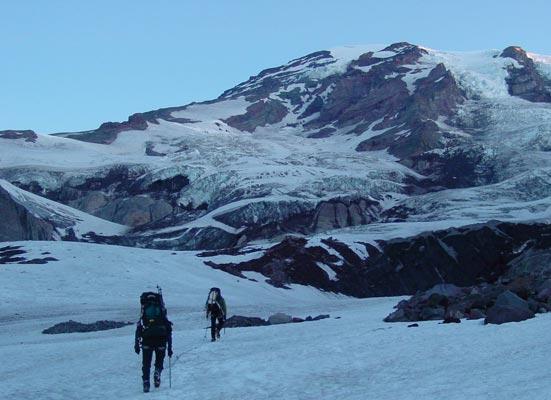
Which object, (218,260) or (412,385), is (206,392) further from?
(218,260)

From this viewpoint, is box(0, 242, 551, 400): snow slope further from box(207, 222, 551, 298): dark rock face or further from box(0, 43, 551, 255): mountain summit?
box(0, 43, 551, 255): mountain summit

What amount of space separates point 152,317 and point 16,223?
343 ft

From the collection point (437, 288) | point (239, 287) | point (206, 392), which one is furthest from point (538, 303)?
point (239, 287)

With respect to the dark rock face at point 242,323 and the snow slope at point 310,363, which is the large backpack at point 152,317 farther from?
the dark rock face at point 242,323

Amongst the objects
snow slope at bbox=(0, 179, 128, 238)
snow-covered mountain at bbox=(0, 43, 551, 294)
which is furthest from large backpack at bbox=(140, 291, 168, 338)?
snow slope at bbox=(0, 179, 128, 238)

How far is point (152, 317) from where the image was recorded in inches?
635

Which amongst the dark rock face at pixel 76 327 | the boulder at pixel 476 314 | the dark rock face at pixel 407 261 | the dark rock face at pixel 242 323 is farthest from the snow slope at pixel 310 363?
the dark rock face at pixel 407 261

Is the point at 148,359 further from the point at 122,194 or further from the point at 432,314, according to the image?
the point at 122,194

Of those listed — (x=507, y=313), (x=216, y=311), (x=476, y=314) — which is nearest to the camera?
(x=507, y=313)

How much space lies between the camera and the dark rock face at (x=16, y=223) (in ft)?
369

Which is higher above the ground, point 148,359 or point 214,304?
point 214,304

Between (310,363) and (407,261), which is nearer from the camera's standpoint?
(310,363)

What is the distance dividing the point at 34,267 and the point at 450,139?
5757 inches

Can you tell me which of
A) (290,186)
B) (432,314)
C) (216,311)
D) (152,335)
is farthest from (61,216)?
(152,335)
